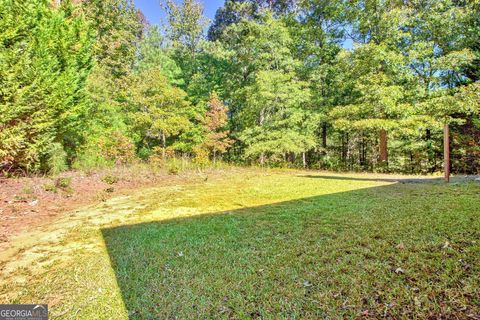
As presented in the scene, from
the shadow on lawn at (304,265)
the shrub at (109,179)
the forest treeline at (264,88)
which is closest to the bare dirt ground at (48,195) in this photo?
the shrub at (109,179)

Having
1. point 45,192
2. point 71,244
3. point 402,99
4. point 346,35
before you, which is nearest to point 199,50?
point 346,35

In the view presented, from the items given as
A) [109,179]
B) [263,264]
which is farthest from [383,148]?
[263,264]

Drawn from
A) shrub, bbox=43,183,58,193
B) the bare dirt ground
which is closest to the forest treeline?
the bare dirt ground

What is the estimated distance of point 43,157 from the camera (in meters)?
7.48

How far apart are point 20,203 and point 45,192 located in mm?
703

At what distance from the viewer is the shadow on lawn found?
66.7 inches

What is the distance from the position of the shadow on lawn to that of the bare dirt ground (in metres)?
1.69

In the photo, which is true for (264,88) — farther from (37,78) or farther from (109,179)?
(37,78)

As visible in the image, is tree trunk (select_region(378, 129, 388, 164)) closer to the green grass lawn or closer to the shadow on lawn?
the green grass lawn

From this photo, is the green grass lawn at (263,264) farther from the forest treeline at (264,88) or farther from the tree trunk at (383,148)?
the tree trunk at (383,148)

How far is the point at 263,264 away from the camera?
2314 mm

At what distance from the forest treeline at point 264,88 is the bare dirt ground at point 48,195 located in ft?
3.17

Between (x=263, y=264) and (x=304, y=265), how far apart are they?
35 centimetres

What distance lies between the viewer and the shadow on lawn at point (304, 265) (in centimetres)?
169
